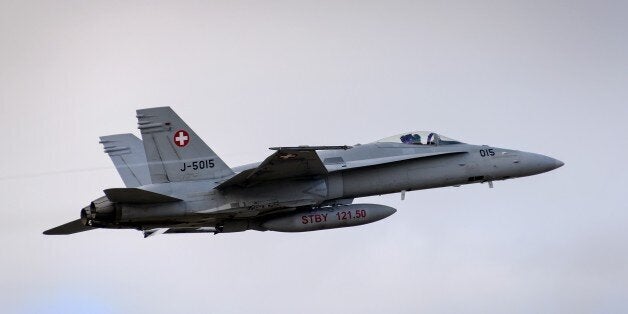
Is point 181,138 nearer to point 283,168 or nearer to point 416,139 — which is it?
point 283,168

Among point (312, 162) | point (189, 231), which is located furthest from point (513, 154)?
point (189, 231)

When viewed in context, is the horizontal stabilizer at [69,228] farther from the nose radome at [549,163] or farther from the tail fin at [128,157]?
the nose radome at [549,163]

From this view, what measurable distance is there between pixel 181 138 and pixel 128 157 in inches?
248

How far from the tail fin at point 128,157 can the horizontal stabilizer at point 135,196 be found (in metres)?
6.18

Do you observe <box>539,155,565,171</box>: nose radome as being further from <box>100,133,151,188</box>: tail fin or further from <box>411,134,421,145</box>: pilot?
<box>100,133,151,188</box>: tail fin

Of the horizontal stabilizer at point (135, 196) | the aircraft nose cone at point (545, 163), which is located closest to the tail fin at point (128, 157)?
the horizontal stabilizer at point (135, 196)

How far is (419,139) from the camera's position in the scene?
35625mm

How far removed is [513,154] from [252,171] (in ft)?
24.4

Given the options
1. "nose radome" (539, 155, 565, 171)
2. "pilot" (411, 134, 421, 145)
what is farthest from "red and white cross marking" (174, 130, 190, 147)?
"nose radome" (539, 155, 565, 171)

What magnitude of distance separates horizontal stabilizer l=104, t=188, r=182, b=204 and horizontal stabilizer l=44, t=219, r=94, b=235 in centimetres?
324

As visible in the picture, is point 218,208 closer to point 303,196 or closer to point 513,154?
point 303,196

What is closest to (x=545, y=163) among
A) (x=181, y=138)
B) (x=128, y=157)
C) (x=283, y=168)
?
(x=283, y=168)

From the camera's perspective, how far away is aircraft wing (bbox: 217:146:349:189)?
1257 inches

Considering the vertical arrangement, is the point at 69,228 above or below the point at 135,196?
below
